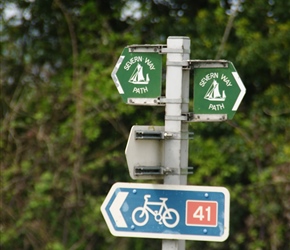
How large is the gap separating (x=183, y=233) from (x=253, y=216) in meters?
6.88

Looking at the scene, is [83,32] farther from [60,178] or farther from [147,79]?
[147,79]

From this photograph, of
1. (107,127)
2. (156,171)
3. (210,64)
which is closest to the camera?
(156,171)

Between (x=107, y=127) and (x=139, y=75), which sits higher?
(x=107, y=127)

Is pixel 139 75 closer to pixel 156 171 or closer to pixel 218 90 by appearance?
pixel 218 90

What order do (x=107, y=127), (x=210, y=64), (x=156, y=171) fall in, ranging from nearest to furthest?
(x=156, y=171) → (x=210, y=64) → (x=107, y=127)

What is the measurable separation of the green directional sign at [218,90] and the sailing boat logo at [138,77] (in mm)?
274

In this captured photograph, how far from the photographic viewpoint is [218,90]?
469 cm

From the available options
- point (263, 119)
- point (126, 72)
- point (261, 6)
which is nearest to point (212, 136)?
point (263, 119)

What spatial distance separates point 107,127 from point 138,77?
7560 millimetres

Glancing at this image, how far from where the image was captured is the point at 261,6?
12.0m

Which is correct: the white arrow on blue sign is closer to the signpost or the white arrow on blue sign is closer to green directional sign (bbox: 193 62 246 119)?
the signpost

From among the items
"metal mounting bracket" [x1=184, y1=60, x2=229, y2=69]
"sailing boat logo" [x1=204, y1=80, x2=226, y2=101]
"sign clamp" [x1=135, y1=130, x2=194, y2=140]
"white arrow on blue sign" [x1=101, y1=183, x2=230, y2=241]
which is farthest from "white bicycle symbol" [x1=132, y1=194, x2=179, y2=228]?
"metal mounting bracket" [x1=184, y1=60, x2=229, y2=69]

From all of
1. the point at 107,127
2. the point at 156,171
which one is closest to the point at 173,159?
the point at 156,171

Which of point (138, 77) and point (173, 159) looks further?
point (138, 77)
